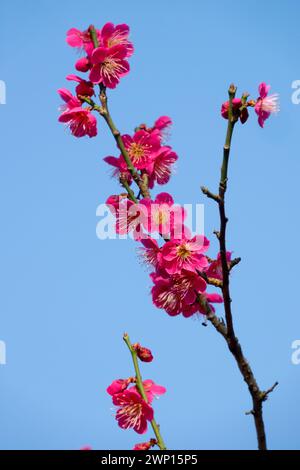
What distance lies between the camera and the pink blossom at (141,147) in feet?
8.60

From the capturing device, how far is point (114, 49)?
2.71 m

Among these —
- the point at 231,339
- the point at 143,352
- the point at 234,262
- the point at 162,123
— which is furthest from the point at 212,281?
the point at 162,123

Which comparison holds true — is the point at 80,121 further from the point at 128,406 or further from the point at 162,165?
the point at 128,406

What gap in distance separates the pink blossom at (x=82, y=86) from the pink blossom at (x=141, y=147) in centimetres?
24

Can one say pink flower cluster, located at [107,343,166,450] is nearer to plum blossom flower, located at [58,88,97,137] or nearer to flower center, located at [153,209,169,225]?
flower center, located at [153,209,169,225]

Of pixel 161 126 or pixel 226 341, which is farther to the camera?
pixel 161 126

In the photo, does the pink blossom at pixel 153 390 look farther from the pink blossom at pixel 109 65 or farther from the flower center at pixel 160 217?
the pink blossom at pixel 109 65

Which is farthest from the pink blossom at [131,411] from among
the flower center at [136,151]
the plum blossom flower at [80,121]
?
the plum blossom flower at [80,121]

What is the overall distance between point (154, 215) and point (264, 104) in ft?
2.11
